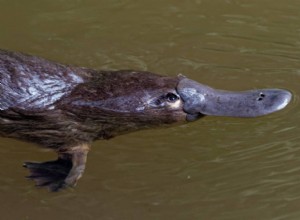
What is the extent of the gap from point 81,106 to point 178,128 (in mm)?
651

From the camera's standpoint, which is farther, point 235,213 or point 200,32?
point 200,32

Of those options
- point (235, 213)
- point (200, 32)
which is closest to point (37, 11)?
point (200, 32)

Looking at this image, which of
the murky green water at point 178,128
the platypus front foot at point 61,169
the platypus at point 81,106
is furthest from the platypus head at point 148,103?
the murky green water at point 178,128

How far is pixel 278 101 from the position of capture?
3943 mm

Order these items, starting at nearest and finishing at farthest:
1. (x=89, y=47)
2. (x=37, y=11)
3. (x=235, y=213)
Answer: (x=235, y=213) → (x=89, y=47) → (x=37, y=11)

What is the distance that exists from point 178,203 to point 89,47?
1565 mm

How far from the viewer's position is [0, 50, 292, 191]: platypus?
4020 mm

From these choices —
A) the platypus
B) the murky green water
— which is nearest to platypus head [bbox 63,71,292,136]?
the platypus

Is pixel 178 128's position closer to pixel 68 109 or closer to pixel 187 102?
pixel 187 102

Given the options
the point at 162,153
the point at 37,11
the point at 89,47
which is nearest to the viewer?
the point at 162,153

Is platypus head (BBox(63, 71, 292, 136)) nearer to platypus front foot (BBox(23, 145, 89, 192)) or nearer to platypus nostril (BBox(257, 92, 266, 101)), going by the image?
platypus nostril (BBox(257, 92, 266, 101))

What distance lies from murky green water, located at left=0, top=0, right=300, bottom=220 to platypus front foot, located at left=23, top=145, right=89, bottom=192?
0.08 meters

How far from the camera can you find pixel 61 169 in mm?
4121

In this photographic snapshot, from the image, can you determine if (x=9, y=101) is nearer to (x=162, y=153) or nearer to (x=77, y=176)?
(x=77, y=176)
